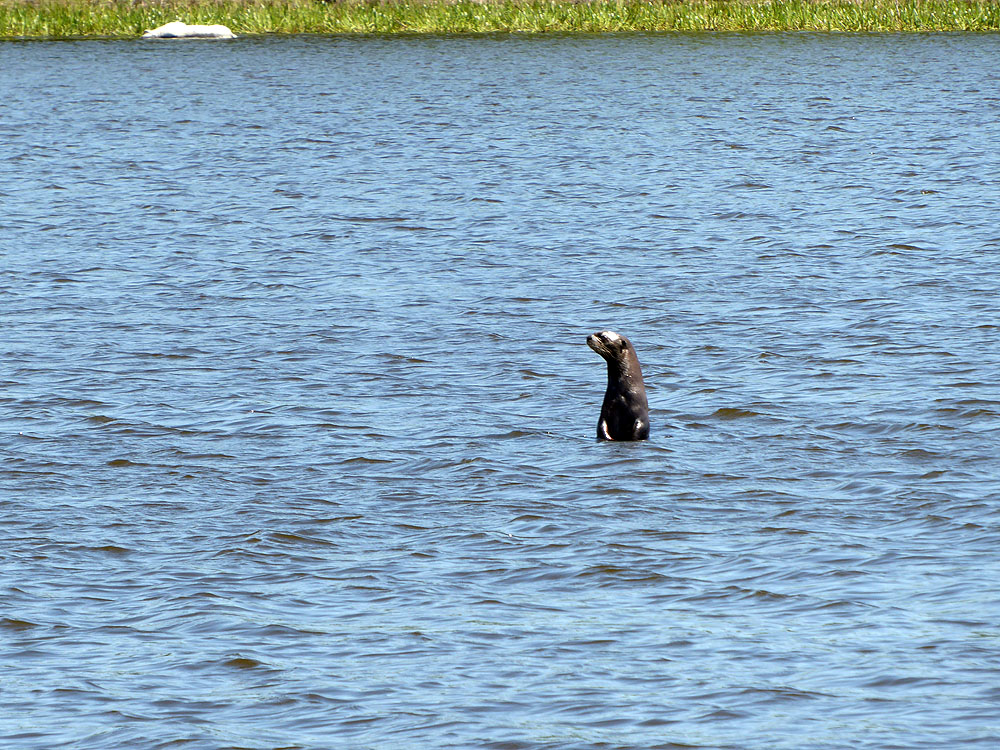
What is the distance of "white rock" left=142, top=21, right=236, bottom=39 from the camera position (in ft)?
196

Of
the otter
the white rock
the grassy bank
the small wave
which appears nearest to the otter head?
the otter

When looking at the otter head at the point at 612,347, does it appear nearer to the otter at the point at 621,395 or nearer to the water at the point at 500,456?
the otter at the point at 621,395

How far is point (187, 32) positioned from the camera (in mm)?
60312

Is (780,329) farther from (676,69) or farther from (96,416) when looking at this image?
(676,69)

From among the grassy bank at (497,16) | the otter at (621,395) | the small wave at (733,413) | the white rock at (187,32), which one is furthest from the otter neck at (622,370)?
the white rock at (187,32)

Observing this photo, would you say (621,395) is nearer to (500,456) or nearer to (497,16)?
(500,456)

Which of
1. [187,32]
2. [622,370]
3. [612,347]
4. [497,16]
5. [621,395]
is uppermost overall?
[497,16]

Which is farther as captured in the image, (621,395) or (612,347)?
(621,395)

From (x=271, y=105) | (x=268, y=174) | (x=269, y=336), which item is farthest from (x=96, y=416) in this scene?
(x=271, y=105)

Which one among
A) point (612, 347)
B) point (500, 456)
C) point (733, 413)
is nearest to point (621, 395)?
point (612, 347)

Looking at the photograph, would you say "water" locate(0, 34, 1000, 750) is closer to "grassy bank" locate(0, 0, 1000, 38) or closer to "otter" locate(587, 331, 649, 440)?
"otter" locate(587, 331, 649, 440)

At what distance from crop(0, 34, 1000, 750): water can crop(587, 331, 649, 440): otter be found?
0.17m

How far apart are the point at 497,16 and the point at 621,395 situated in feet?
164

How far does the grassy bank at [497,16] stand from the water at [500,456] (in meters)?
28.6
